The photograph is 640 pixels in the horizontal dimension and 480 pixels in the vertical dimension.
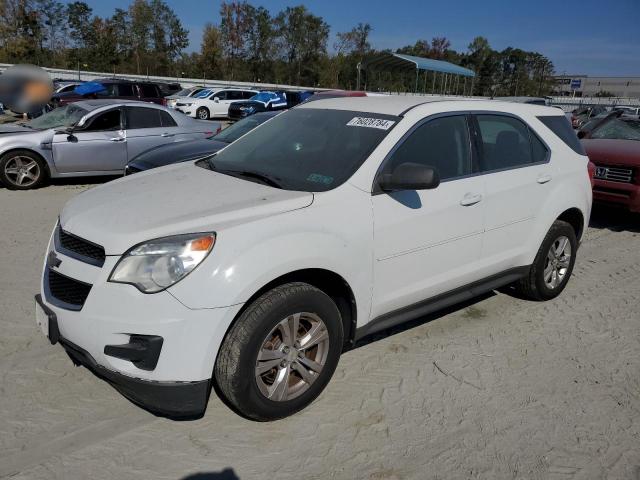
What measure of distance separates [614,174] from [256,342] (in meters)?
6.82

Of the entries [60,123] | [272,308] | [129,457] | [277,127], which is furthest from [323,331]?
[60,123]

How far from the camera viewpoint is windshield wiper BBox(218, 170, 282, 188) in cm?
323

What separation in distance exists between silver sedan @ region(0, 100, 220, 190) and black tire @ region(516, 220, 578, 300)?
23.3ft

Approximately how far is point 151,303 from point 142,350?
0.76 ft

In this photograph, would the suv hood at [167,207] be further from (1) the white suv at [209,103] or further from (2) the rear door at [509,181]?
(1) the white suv at [209,103]

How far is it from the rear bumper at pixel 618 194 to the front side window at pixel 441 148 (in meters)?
4.79

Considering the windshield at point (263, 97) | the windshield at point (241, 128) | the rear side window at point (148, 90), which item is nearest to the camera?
the windshield at point (241, 128)

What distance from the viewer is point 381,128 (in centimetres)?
341

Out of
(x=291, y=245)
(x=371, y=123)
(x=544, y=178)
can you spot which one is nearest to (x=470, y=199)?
(x=371, y=123)

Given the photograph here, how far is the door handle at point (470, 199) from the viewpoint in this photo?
3.61m

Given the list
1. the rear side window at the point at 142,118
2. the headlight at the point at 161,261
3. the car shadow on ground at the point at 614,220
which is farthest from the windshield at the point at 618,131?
the headlight at the point at 161,261

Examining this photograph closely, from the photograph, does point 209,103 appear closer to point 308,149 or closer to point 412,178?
point 308,149

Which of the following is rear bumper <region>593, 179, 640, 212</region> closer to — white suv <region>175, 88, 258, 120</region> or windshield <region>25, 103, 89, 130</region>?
windshield <region>25, 103, 89, 130</region>

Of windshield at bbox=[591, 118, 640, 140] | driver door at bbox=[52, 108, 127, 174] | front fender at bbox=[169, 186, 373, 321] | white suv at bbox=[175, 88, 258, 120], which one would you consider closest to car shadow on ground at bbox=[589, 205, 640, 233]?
windshield at bbox=[591, 118, 640, 140]
